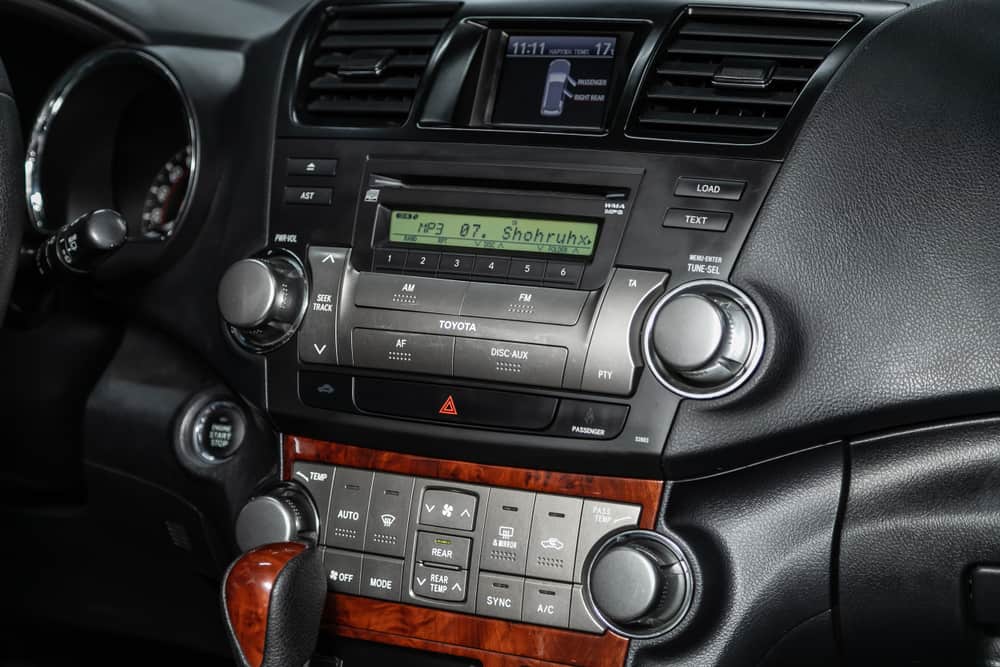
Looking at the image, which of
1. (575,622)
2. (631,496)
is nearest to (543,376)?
(631,496)

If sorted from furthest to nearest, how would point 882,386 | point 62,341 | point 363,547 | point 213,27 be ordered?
point 62,341 < point 213,27 < point 363,547 < point 882,386

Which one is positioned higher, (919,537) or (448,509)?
(919,537)

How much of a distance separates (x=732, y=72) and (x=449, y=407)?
1.76 feet

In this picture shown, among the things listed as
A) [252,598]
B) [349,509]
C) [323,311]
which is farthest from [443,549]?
[323,311]

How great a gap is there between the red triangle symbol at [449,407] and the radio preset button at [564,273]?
0.64 feet

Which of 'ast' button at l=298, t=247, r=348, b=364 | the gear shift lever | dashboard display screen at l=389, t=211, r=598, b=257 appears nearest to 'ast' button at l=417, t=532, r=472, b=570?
the gear shift lever

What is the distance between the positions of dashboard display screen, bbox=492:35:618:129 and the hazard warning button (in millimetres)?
354

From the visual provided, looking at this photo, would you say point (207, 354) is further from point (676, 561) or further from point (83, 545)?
point (676, 561)

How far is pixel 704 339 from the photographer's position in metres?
1.27

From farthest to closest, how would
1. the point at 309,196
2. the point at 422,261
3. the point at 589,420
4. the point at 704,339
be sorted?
the point at 309,196
the point at 422,261
the point at 589,420
the point at 704,339

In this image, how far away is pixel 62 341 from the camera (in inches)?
75.6

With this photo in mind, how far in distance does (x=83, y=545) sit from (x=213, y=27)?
0.93 metres

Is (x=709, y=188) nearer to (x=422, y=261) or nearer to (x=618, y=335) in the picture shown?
(x=618, y=335)

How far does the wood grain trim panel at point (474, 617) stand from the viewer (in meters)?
1.39
